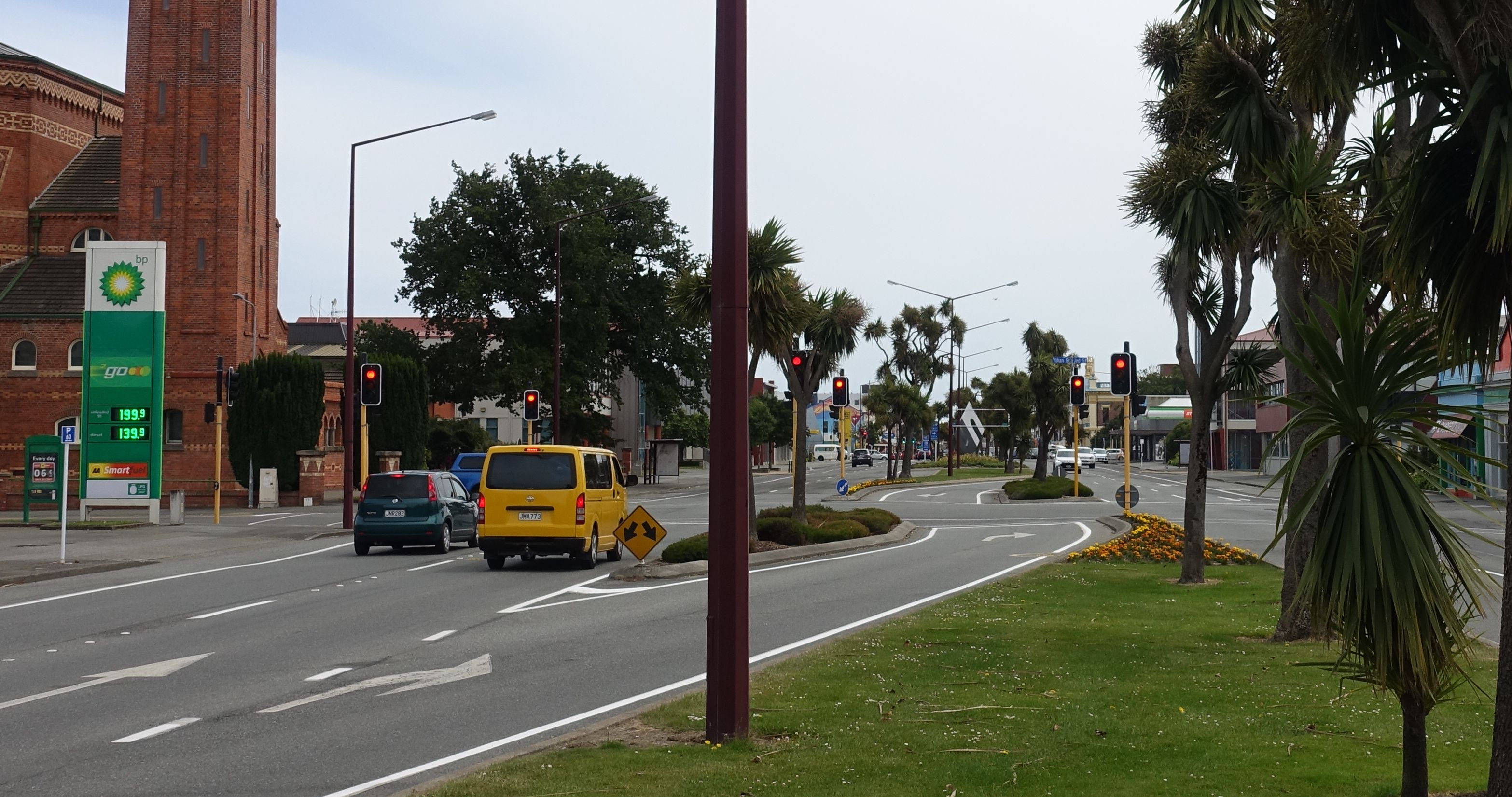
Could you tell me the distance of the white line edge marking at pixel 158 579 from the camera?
17969mm

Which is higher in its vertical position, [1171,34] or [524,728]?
[1171,34]

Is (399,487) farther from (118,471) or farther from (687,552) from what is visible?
(118,471)

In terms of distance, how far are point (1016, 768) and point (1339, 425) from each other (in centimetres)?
244

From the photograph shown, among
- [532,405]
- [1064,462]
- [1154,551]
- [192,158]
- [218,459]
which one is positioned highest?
[192,158]

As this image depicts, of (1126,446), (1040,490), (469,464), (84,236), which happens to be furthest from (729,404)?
(84,236)

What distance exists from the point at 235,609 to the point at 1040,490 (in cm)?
3725

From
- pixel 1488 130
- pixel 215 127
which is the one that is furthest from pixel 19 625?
pixel 215 127

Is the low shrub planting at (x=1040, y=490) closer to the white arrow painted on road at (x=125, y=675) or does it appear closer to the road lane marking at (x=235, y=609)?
the road lane marking at (x=235, y=609)

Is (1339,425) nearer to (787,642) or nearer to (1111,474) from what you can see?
(787,642)

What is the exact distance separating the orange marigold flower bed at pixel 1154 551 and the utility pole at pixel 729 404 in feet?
54.1

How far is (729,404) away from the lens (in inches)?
320

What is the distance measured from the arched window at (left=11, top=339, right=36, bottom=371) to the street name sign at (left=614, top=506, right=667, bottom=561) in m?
42.0

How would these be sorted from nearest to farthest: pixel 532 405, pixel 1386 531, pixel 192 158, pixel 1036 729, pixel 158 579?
pixel 1386 531
pixel 1036 729
pixel 158 579
pixel 532 405
pixel 192 158

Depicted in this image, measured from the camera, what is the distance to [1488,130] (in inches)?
215
